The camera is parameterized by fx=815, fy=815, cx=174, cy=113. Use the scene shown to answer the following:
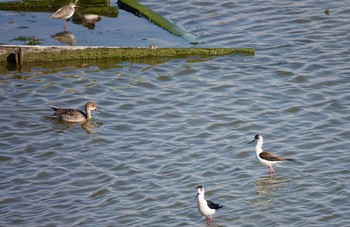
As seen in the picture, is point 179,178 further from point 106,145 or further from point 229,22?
point 229,22

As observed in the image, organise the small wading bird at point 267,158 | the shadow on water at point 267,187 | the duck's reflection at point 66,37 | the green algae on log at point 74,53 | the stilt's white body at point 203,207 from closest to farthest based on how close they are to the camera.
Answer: the stilt's white body at point 203,207 → the shadow on water at point 267,187 → the small wading bird at point 267,158 → the green algae on log at point 74,53 → the duck's reflection at point 66,37

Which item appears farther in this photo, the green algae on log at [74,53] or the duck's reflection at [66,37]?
the duck's reflection at [66,37]

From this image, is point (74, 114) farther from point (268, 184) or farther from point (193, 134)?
point (268, 184)

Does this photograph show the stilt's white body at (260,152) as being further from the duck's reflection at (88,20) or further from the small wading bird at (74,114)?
the duck's reflection at (88,20)

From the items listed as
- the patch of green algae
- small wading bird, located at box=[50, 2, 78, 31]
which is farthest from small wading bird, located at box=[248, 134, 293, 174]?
small wading bird, located at box=[50, 2, 78, 31]

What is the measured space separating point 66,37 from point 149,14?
2.94m

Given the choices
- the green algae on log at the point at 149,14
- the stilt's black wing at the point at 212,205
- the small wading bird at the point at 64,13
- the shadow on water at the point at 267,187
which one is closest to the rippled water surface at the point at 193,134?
the shadow on water at the point at 267,187

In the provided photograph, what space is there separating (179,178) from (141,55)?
20.2ft

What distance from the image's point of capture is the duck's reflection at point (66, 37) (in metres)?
21.1

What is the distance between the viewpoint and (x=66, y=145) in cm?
1653

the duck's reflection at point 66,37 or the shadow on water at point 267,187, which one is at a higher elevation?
the duck's reflection at point 66,37

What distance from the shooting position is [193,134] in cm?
1686

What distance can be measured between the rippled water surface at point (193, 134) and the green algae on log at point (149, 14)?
614 mm

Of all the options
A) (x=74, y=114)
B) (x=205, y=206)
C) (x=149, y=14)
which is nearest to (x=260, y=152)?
(x=205, y=206)
